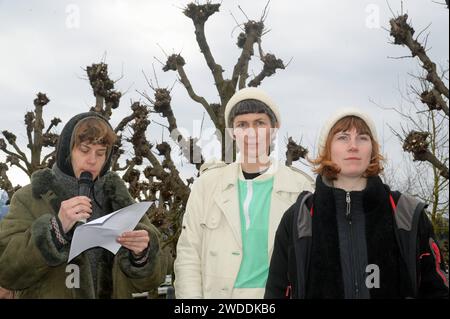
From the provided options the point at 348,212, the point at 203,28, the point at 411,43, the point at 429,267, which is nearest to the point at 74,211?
the point at 348,212

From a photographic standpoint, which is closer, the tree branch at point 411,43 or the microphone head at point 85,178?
the microphone head at point 85,178

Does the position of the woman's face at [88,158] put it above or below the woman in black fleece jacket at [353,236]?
above

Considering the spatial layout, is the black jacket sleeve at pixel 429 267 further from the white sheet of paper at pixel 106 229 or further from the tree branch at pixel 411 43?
the tree branch at pixel 411 43

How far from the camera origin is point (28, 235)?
9.47 ft

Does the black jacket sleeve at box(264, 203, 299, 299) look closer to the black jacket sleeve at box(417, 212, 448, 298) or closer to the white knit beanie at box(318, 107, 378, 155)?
the white knit beanie at box(318, 107, 378, 155)

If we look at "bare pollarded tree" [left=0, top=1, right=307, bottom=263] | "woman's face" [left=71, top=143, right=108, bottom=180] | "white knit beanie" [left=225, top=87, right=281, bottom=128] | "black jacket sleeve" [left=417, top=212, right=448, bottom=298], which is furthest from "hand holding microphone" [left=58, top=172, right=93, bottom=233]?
"bare pollarded tree" [left=0, top=1, right=307, bottom=263]

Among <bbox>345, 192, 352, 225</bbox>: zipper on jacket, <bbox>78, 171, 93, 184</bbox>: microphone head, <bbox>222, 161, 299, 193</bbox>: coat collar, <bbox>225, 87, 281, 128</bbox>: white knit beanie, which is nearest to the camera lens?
<bbox>345, 192, 352, 225</bbox>: zipper on jacket

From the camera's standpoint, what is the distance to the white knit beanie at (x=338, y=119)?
274cm

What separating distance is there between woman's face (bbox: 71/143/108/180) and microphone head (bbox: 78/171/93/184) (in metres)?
0.09

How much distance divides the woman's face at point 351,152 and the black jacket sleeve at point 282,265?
0.30 metres

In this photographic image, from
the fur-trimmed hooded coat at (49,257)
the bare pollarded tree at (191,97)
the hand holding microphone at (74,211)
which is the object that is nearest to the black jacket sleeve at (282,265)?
the fur-trimmed hooded coat at (49,257)

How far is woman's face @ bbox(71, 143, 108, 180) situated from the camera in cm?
A: 306
